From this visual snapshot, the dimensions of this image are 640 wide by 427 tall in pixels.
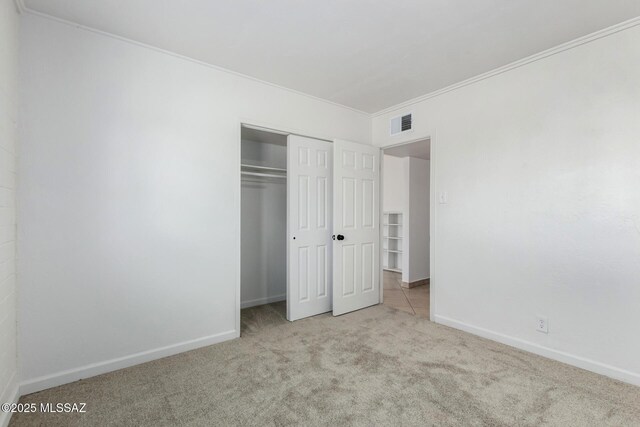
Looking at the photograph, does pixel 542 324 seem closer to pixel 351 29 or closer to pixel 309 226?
pixel 309 226

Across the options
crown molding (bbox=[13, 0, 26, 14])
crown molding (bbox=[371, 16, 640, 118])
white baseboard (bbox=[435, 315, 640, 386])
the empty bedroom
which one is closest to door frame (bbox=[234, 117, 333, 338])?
the empty bedroom

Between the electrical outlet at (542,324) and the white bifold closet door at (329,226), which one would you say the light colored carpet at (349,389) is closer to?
the electrical outlet at (542,324)

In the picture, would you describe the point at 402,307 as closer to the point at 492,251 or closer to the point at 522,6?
the point at 492,251

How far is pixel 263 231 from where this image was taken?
4.17 metres

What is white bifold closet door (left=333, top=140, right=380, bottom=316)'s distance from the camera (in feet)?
11.6

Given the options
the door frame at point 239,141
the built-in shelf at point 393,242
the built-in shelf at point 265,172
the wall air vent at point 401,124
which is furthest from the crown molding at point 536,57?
the built-in shelf at point 393,242

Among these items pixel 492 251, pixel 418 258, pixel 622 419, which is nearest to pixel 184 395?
pixel 622 419

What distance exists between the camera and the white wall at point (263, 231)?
4004mm

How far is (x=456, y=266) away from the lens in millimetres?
3174

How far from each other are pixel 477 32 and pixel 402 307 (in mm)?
3040

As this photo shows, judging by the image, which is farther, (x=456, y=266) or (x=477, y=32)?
(x=456, y=266)

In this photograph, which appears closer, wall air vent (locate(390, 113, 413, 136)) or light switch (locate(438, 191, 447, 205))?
light switch (locate(438, 191, 447, 205))

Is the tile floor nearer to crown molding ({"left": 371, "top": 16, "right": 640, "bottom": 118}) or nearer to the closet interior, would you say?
the closet interior

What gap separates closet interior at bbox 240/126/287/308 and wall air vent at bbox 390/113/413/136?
1387 millimetres
